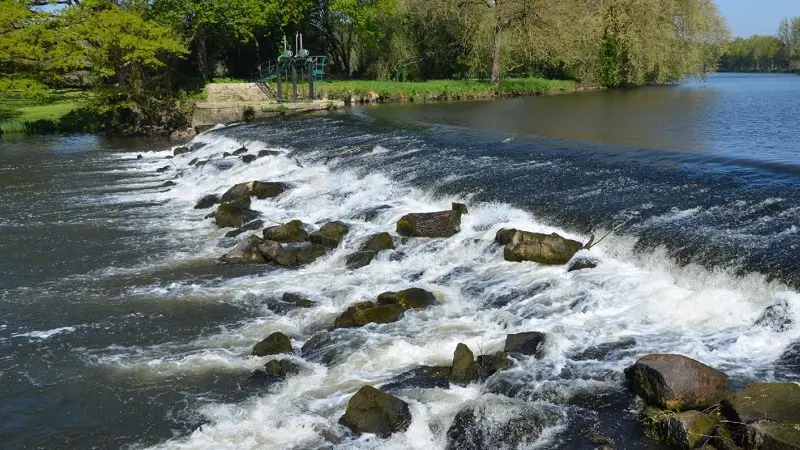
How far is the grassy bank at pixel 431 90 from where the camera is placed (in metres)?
42.1

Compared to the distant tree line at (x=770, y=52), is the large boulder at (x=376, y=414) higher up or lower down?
lower down

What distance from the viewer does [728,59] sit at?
370 feet

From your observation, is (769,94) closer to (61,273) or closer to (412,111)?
(412,111)

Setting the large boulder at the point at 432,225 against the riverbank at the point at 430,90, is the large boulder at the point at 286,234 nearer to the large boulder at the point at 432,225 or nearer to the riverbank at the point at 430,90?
the large boulder at the point at 432,225

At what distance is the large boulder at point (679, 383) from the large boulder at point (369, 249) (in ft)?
21.9

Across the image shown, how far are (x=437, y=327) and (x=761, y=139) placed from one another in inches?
598

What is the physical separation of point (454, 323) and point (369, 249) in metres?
3.76

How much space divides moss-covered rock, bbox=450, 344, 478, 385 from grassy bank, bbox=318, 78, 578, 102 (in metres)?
33.7

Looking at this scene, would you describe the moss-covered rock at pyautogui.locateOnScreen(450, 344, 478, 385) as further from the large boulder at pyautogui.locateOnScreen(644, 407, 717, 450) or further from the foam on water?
the large boulder at pyautogui.locateOnScreen(644, 407, 717, 450)

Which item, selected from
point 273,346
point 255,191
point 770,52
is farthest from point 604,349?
point 770,52

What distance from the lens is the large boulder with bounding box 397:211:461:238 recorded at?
13.8 m

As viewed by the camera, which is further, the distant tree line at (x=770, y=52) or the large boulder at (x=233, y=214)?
the distant tree line at (x=770, y=52)

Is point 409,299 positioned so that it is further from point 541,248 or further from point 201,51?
point 201,51

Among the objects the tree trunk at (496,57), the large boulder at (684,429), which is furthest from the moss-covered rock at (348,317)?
the tree trunk at (496,57)
